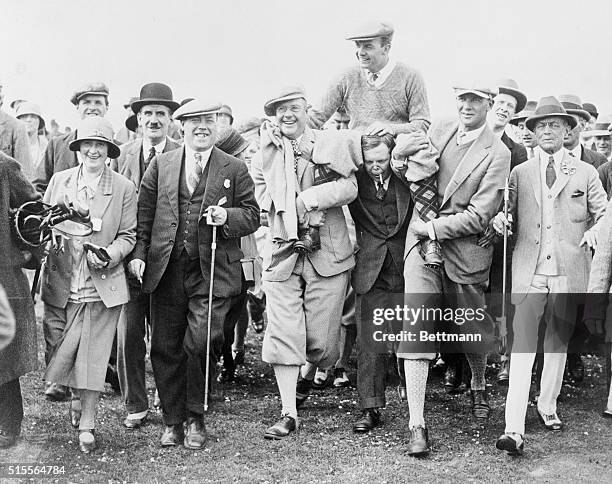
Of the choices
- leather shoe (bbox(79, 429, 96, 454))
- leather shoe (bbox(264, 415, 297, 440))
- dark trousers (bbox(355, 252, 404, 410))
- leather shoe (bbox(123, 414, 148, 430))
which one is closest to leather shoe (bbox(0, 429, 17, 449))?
leather shoe (bbox(79, 429, 96, 454))

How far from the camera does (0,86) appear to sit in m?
7.16

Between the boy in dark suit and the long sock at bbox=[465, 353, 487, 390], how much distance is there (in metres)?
0.66

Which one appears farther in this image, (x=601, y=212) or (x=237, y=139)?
(x=237, y=139)

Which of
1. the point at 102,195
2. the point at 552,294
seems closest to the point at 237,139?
the point at 102,195

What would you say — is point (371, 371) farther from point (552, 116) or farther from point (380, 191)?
point (552, 116)

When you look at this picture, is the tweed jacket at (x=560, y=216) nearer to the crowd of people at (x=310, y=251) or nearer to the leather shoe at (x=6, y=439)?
the crowd of people at (x=310, y=251)

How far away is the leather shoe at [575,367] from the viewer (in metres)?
7.09

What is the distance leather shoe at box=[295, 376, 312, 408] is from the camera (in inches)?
248

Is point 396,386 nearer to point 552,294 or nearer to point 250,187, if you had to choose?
point 552,294

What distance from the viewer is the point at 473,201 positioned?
572 centimetres

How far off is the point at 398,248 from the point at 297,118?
1168mm

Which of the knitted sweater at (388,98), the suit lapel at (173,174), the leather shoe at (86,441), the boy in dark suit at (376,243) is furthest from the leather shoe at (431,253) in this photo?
the leather shoe at (86,441)

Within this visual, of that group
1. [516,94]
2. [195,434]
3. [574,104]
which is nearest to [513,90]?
[516,94]

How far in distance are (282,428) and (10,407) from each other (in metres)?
1.76
